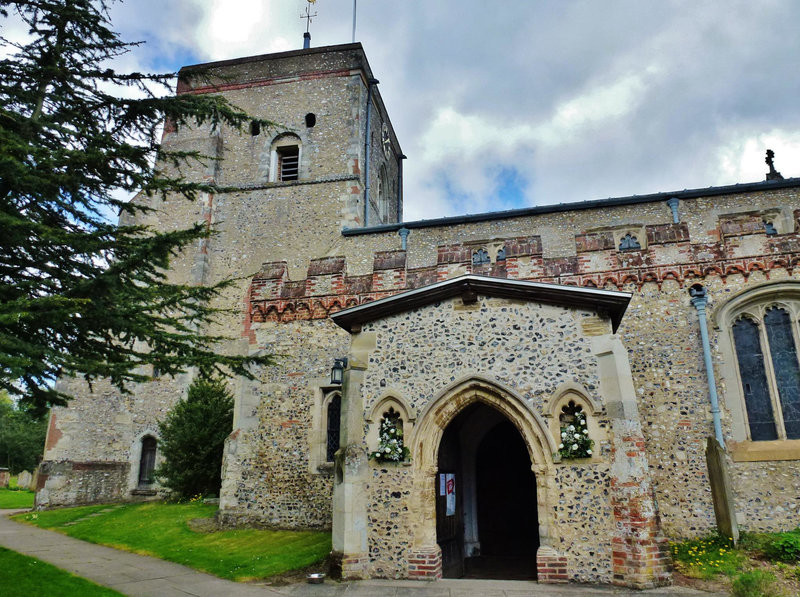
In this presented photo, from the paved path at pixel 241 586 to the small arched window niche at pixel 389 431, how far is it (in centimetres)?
190

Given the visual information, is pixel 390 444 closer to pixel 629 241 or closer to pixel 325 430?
pixel 325 430

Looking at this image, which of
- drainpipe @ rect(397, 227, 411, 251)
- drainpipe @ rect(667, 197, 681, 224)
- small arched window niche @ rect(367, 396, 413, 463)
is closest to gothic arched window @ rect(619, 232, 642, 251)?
drainpipe @ rect(667, 197, 681, 224)

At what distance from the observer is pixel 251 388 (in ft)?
46.8

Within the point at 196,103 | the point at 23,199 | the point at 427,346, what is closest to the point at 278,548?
the point at 427,346

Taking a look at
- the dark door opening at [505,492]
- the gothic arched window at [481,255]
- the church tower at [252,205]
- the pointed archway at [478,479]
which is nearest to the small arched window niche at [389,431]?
the pointed archway at [478,479]

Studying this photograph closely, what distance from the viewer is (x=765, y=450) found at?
11.5 meters

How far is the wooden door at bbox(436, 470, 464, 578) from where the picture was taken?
10258mm

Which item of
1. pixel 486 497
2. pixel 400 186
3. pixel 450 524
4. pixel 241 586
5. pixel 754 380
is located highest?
pixel 400 186

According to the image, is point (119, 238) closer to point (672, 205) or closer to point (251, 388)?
point (251, 388)

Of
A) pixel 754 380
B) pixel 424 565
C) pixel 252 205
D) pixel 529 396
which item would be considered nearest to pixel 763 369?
pixel 754 380

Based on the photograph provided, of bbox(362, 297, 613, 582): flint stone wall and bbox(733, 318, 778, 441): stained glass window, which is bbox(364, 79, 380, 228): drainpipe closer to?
bbox(362, 297, 613, 582): flint stone wall

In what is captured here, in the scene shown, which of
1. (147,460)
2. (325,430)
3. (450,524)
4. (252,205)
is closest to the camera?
(450,524)

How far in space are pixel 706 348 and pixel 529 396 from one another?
203 inches

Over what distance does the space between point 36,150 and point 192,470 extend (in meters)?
11.9
